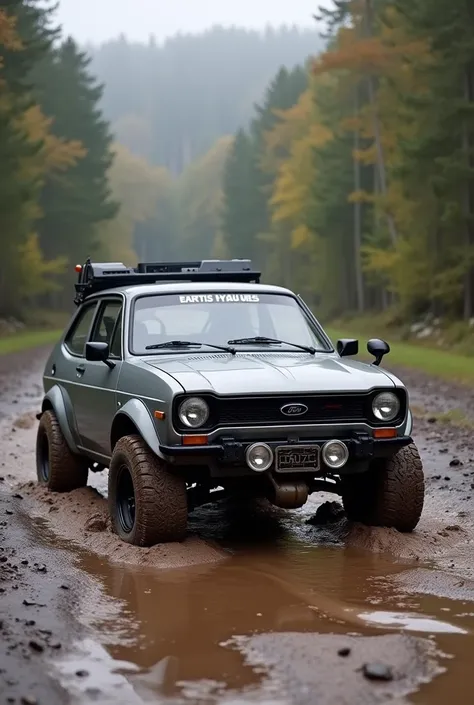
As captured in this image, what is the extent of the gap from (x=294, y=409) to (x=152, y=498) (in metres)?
1.10

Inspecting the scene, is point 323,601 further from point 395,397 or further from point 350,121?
point 350,121

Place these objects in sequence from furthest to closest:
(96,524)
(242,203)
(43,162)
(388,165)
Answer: (242,203)
(43,162)
(388,165)
(96,524)

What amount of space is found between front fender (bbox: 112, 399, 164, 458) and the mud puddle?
805 mm

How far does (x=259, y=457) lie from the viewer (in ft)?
23.2

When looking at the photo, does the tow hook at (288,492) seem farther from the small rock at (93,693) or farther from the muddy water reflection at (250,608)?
the small rock at (93,693)

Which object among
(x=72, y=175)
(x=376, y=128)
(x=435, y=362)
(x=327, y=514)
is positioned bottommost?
(x=435, y=362)

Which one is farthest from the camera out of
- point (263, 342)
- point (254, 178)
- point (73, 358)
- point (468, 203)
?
point (254, 178)

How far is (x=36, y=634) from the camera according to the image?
17.5 feet

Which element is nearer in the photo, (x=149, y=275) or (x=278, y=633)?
(x=278, y=633)

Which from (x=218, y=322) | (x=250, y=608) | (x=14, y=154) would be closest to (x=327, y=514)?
(x=218, y=322)

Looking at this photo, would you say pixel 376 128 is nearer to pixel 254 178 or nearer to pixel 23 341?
pixel 23 341

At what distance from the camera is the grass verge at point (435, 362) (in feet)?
75.9

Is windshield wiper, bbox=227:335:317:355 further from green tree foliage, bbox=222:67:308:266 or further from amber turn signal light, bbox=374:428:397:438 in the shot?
green tree foliage, bbox=222:67:308:266

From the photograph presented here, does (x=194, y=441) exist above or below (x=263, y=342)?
below
